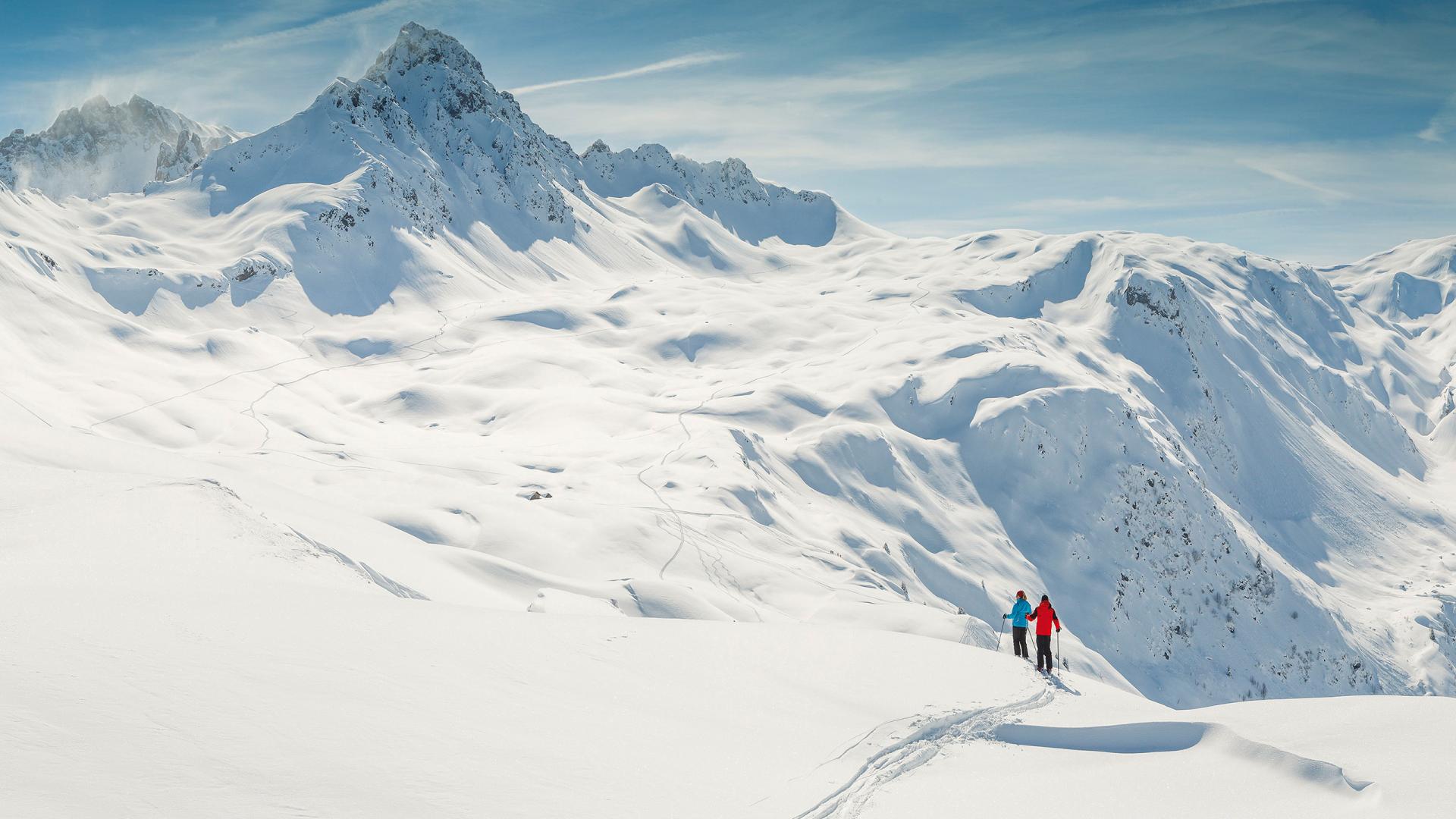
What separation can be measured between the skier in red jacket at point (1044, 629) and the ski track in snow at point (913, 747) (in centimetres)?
288

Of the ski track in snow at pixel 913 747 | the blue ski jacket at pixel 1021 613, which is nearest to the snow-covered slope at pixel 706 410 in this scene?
the blue ski jacket at pixel 1021 613

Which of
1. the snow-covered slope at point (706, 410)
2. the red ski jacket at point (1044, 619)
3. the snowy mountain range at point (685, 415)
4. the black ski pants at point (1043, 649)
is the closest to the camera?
the black ski pants at point (1043, 649)

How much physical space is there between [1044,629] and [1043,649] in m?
0.49

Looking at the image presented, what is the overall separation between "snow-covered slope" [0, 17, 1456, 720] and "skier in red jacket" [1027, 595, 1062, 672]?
9.17m

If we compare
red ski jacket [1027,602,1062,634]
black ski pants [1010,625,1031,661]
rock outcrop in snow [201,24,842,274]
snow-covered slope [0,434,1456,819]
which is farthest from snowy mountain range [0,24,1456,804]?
red ski jacket [1027,602,1062,634]

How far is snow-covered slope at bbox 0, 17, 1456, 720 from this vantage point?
40188mm

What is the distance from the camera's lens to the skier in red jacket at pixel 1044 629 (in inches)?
737

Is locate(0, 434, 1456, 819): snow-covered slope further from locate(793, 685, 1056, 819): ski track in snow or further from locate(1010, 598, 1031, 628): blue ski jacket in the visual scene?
locate(1010, 598, 1031, 628): blue ski jacket

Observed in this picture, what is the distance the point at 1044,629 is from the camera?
1933 cm

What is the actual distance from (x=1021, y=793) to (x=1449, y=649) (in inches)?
4696

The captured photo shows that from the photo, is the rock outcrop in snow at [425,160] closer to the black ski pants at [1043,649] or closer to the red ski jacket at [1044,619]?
the red ski jacket at [1044,619]

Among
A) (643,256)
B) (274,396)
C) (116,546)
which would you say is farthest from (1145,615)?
(643,256)

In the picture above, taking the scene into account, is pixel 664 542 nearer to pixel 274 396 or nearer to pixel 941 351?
pixel 274 396

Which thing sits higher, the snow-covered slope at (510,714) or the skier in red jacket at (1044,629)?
the snow-covered slope at (510,714)
